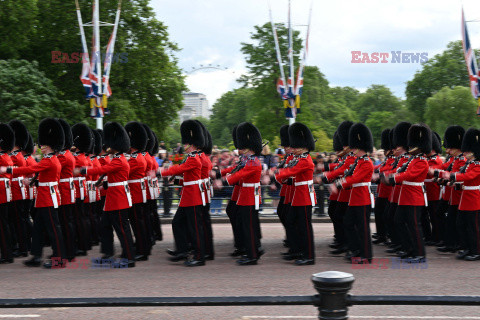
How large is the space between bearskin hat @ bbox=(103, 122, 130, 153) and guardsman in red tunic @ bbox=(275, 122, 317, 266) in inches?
80.4

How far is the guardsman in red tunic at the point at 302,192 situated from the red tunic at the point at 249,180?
31 cm

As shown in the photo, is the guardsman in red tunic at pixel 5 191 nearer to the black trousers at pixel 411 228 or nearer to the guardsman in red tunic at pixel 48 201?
the guardsman in red tunic at pixel 48 201

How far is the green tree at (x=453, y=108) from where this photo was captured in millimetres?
51875

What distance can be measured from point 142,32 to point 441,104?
3346 centimetres

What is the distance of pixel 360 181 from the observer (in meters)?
8.66

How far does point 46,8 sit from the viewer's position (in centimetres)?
2391

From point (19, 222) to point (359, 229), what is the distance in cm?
480

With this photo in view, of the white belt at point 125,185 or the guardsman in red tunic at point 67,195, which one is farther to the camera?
the guardsman in red tunic at point 67,195

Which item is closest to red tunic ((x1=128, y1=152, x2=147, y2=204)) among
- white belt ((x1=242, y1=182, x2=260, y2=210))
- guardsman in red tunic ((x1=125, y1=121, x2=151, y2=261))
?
guardsman in red tunic ((x1=125, y1=121, x2=151, y2=261))

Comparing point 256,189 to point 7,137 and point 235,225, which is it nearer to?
point 235,225

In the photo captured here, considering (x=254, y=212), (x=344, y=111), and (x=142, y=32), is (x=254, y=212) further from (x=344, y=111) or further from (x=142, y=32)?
(x=344, y=111)

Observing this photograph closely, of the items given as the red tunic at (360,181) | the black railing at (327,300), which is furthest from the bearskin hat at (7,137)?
the black railing at (327,300)

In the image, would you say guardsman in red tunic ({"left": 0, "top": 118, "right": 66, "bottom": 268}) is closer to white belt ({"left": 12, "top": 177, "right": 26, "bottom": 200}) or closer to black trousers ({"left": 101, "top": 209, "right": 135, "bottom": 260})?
black trousers ({"left": 101, "top": 209, "right": 135, "bottom": 260})

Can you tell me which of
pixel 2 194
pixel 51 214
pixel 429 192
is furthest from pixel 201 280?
pixel 429 192
